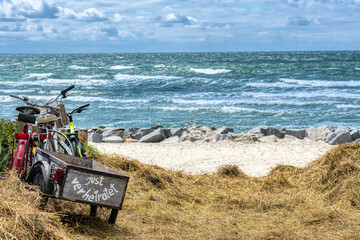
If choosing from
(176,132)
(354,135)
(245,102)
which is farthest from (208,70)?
(354,135)

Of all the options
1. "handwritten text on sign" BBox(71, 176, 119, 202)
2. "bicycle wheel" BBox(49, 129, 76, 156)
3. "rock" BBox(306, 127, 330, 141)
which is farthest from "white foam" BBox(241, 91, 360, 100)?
"handwritten text on sign" BBox(71, 176, 119, 202)

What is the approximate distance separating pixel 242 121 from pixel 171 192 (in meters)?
11.7

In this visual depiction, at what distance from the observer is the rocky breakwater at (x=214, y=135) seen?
12.9 metres

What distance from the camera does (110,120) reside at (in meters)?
19.1

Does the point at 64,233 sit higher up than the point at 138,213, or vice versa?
the point at 64,233

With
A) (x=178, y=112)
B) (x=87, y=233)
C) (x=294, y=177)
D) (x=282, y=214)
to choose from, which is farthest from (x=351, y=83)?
(x=87, y=233)

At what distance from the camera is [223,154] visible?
35.4 feet

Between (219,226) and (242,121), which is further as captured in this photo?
(242,121)

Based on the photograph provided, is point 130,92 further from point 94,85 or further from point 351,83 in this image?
point 351,83

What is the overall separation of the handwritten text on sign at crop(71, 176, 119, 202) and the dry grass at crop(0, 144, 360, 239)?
31 cm

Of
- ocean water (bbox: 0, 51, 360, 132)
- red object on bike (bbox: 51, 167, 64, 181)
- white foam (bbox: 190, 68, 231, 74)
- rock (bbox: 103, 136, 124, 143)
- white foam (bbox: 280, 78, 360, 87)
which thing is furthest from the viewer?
white foam (bbox: 190, 68, 231, 74)

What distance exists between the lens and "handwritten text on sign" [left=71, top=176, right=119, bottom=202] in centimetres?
432

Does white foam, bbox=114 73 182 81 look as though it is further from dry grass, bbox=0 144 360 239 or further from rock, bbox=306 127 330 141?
dry grass, bbox=0 144 360 239

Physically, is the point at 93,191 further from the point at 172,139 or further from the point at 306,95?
the point at 306,95
